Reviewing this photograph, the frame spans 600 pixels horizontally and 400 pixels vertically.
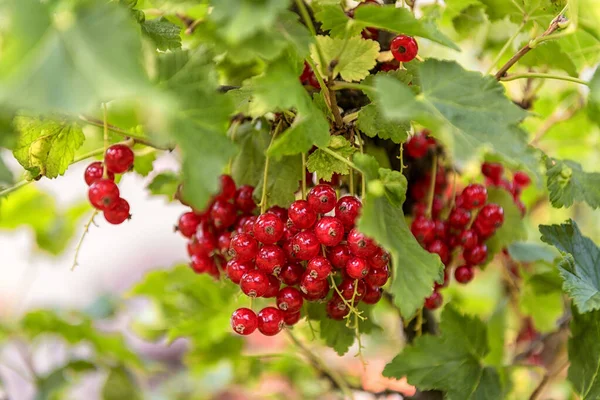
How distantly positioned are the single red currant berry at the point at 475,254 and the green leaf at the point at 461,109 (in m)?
0.25

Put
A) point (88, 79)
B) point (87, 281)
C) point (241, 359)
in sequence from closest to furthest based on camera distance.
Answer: point (88, 79)
point (241, 359)
point (87, 281)

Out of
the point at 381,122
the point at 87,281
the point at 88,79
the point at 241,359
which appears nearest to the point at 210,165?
the point at 88,79

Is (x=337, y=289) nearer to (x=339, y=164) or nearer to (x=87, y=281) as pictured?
(x=339, y=164)

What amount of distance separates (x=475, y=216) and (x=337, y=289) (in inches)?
9.2

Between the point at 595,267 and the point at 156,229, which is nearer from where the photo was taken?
the point at 595,267

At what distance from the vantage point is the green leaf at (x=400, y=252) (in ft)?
1.39

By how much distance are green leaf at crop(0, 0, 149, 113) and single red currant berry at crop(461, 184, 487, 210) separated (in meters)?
0.43

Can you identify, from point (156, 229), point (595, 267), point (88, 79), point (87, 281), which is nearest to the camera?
point (88, 79)

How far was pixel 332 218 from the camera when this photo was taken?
50 centimetres

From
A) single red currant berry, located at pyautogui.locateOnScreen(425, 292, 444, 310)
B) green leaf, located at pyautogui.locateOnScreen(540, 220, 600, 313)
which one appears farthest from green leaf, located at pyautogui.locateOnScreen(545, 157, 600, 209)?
single red currant berry, located at pyautogui.locateOnScreen(425, 292, 444, 310)

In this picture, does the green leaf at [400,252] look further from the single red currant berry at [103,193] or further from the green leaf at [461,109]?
the single red currant berry at [103,193]

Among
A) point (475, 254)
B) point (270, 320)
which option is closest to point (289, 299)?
point (270, 320)

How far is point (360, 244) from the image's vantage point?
480 millimetres

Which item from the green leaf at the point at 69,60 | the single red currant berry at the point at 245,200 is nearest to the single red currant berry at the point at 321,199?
the single red currant berry at the point at 245,200
